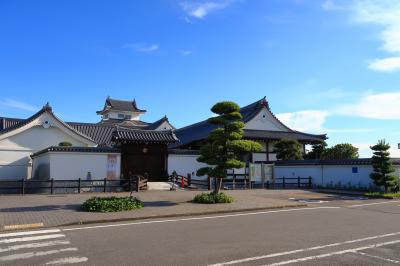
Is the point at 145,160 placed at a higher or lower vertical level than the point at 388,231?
higher

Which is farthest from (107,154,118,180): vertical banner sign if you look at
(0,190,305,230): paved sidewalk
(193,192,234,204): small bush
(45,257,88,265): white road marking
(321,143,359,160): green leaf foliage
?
(321,143,359,160): green leaf foliage

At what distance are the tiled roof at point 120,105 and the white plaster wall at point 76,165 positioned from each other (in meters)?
44.0

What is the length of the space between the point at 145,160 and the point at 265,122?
52.9ft

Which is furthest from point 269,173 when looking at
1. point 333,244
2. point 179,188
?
point 333,244

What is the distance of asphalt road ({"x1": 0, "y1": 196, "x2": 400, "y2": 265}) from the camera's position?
7066 millimetres

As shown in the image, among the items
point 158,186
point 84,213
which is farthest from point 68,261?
point 158,186

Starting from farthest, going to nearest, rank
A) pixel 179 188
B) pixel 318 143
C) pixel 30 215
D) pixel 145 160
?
pixel 318 143 → pixel 145 160 → pixel 179 188 → pixel 30 215

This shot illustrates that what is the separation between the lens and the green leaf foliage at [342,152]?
123 feet

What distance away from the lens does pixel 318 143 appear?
129ft

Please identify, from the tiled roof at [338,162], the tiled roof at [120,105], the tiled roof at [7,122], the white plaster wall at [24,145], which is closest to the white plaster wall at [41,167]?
the white plaster wall at [24,145]

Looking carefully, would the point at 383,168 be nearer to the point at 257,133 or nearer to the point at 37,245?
the point at 257,133

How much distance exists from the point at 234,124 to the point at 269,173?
11.2 m

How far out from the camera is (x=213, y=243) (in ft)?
27.7

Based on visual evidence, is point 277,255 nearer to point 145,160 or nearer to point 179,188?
point 179,188
